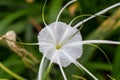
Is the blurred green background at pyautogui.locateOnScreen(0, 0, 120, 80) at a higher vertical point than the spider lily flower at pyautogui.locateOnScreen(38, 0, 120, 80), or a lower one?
higher

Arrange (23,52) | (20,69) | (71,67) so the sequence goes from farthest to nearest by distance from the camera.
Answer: (20,69) → (71,67) → (23,52)

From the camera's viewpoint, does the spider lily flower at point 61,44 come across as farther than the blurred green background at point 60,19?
No

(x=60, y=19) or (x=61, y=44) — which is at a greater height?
(x=60, y=19)

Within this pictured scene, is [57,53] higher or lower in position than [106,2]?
lower

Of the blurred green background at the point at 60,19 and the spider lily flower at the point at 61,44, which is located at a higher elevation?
the blurred green background at the point at 60,19

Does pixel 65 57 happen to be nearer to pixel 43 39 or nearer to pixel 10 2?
pixel 43 39

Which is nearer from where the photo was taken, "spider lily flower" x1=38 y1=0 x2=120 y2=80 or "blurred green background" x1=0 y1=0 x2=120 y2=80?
"spider lily flower" x1=38 y1=0 x2=120 y2=80

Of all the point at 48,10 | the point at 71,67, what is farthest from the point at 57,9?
the point at 71,67

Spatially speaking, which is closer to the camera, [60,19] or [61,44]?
[61,44]
